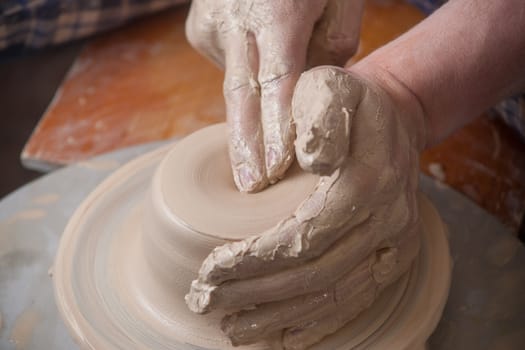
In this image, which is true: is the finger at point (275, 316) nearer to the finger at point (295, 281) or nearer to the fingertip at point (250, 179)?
the finger at point (295, 281)

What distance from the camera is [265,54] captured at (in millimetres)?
1229

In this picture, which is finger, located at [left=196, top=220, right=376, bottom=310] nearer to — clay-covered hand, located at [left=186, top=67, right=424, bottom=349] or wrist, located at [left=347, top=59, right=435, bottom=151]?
clay-covered hand, located at [left=186, top=67, right=424, bottom=349]

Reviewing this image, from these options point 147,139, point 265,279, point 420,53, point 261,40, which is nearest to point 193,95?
point 147,139

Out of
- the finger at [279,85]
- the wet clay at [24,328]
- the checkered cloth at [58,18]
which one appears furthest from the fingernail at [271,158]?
the checkered cloth at [58,18]

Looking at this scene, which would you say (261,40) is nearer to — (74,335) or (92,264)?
(92,264)

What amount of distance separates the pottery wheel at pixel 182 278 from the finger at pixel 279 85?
0.05 metres

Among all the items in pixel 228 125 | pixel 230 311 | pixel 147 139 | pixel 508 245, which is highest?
pixel 228 125

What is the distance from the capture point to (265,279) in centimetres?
100

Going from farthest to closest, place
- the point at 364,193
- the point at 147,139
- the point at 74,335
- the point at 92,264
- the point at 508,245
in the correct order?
the point at 147,139
the point at 508,245
the point at 92,264
the point at 74,335
the point at 364,193

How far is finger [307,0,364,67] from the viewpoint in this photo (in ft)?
4.43

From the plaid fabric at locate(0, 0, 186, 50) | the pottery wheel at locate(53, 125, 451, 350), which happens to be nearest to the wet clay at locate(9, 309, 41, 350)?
the pottery wheel at locate(53, 125, 451, 350)

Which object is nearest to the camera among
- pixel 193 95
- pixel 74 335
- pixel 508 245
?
pixel 74 335

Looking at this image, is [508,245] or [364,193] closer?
[364,193]

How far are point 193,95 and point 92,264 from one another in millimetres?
841
